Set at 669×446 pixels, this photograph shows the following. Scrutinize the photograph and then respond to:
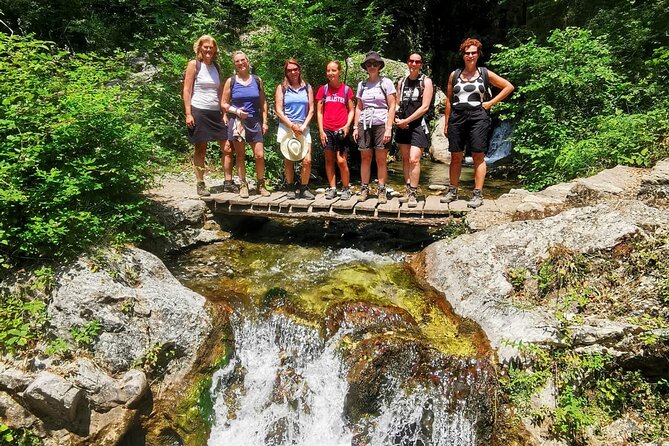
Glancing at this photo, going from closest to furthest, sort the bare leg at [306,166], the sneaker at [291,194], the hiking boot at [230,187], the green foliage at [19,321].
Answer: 1. the green foliage at [19,321]
2. the bare leg at [306,166]
3. the sneaker at [291,194]
4. the hiking boot at [230,187]

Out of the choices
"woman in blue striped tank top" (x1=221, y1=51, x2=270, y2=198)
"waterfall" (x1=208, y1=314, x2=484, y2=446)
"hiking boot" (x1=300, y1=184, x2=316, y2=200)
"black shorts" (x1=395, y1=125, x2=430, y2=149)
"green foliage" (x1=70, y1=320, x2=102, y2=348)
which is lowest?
"waterfall" (x1=208, y1=314, x2=484, y2=446)

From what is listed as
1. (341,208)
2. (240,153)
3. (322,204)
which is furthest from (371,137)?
(240,153)

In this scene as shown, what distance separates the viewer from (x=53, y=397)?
13.4 feet

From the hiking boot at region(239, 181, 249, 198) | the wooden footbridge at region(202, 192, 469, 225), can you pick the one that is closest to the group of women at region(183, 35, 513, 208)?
the wooden footbridge at region(202, 192, 469, 225)

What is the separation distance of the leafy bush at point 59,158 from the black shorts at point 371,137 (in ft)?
10.1

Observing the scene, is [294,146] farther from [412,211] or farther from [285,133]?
[412,211]

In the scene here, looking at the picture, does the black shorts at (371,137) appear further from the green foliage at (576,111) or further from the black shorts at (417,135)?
the green foliage at (576,111)

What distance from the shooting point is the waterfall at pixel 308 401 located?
4609 millimetres

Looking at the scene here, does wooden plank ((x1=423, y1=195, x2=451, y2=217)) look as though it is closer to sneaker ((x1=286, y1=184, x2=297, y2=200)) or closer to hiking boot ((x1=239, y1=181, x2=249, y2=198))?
sneaker ((x1=286, y1=184, x2=297, y2=200))

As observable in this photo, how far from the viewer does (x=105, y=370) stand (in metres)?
4.50

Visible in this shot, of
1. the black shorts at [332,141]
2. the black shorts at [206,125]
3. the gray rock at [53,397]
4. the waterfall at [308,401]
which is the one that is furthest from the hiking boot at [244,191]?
the gray rock at [53,397]

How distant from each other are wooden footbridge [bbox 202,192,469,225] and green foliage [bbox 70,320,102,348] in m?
3.16

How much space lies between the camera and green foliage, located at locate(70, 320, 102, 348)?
4488 millimetres

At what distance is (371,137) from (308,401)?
3790mm
